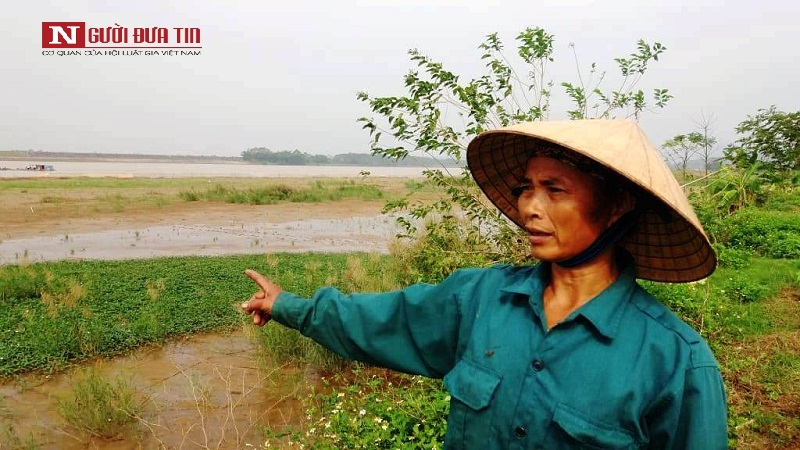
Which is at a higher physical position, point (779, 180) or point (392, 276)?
point (779, 180)

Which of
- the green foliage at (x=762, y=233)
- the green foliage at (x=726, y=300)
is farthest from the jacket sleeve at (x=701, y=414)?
the green foliage at (x=762, y=233)

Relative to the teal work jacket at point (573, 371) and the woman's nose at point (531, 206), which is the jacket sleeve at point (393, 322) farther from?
the woman's nose at point (531, 206)

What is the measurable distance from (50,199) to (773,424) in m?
25.7

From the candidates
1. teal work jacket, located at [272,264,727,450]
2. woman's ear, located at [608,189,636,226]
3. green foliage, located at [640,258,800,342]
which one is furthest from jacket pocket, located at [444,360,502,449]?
green foliage, located at [640,258,800,342]

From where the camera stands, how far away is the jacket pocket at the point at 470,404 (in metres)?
1.28

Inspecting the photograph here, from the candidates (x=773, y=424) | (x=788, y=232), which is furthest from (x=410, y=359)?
(x=788, y=232)

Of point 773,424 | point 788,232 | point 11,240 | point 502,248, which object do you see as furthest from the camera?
point 11,240

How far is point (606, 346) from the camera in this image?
1.20 metres

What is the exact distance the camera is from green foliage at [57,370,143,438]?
15.0 feet

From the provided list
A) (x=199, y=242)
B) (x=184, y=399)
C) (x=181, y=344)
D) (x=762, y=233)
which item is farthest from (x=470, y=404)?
(x=199, y=242)

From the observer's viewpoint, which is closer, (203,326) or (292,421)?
(292,421)

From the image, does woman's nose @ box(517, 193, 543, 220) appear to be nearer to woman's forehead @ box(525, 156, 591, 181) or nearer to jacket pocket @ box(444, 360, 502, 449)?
woman's forehead @ box(525, 156, 591, 181)

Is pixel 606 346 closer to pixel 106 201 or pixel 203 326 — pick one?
pixel 203 326

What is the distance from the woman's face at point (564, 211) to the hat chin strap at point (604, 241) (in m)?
0.01
